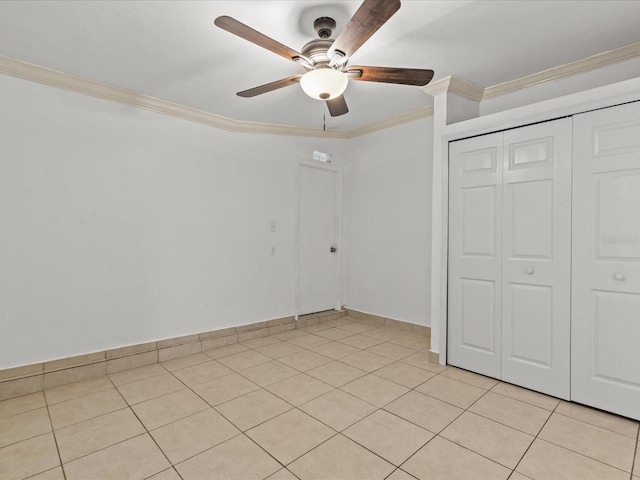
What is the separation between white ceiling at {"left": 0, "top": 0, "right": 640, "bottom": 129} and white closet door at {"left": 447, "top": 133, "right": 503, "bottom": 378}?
0.71 metres

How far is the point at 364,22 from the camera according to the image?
1.68 metres

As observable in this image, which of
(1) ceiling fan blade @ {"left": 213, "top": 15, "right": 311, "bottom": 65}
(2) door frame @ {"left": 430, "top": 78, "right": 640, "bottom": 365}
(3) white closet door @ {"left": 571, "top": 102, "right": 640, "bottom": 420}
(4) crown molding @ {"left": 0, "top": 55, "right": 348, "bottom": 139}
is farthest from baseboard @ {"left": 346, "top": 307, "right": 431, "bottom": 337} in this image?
(1) ceiling fan blade @ {"left": 213, "top": 15, "right": 311, "bottom": 65}

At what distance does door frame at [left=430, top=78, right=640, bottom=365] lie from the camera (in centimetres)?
251

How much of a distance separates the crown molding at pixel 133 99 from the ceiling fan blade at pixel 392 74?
2.10 m

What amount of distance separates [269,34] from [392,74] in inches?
35.5

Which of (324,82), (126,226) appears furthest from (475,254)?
(126,226)

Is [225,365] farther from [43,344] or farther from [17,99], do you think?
[17,99]

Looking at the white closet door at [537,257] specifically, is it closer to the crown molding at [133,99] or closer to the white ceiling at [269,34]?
the white ceiling at [269,34]

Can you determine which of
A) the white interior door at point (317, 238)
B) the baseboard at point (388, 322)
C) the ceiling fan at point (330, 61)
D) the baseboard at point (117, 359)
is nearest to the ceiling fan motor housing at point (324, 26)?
the ceiling fan at point (330, 61)

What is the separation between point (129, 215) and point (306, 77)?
2201 mm

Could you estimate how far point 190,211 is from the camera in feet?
12.0

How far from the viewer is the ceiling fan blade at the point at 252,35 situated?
5.44 ft

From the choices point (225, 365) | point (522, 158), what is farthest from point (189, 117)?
point (522, 158)

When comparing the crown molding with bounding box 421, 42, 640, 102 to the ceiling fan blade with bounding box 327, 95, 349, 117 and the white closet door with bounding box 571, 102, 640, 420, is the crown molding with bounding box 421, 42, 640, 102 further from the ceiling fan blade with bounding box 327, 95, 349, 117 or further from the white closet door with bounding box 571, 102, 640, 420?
the ceiling fan blade with bounding box 327, 95, 349, 117
